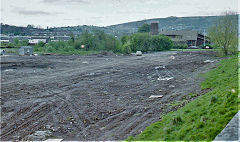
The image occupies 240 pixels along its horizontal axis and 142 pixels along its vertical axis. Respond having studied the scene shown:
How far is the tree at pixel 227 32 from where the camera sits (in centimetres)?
4162

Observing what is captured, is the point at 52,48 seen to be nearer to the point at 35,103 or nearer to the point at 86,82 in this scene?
the point at 86,82

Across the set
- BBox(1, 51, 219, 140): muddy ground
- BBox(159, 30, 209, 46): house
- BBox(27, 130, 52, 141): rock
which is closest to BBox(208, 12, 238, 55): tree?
BBox(1, 51, 219, 140): muddy ground

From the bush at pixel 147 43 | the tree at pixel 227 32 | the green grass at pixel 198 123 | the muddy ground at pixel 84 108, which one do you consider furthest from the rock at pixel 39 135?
the bush at pixel 147 43

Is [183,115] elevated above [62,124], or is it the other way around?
[183,115]

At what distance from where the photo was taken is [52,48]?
77812mm

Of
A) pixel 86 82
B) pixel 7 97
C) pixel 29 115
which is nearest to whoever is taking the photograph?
pixel 29 115

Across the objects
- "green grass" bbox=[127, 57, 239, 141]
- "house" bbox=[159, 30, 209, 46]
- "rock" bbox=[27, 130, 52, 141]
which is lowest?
"rock" bbox=[27, 130, 52, 141]

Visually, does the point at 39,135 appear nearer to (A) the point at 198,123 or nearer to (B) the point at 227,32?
(A) the point at 198,123

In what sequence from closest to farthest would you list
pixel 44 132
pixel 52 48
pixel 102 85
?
pixel 44 132
pixel 102 85
pixel 52 48

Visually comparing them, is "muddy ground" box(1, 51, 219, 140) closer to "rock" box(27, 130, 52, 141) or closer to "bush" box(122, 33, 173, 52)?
"rock" box(27, 130, 52, 141)

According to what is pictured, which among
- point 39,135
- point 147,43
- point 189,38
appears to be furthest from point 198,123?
point 189,38

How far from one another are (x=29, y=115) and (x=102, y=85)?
358 inches

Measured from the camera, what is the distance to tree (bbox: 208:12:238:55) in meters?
41.6

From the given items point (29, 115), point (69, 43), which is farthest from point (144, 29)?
point (29, 115)
